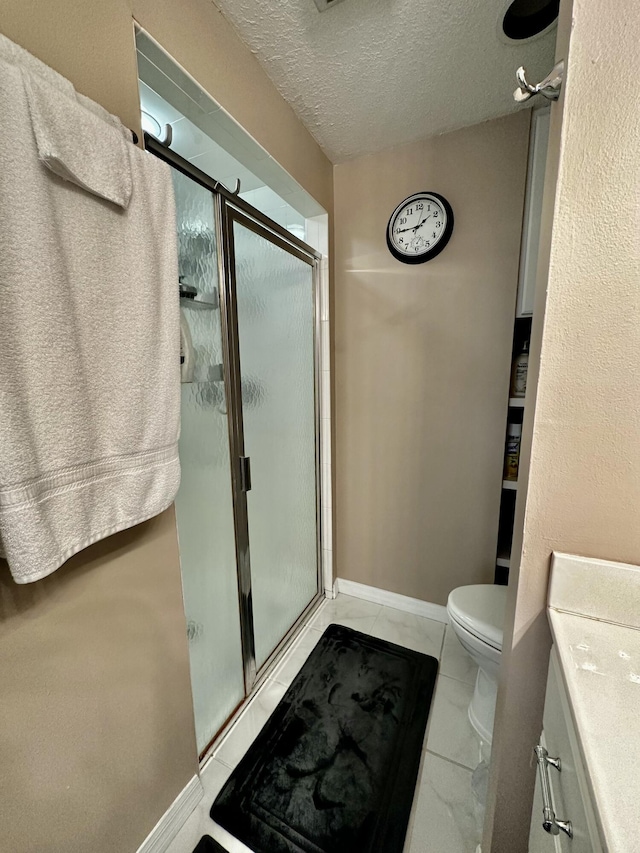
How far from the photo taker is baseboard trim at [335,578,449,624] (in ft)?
5.90

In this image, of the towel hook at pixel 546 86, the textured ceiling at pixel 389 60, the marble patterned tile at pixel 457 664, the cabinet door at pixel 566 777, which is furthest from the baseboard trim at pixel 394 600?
the textured ceiling at pixel 389 60

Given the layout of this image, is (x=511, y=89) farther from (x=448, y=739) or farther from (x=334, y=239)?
(x=448, y=739)

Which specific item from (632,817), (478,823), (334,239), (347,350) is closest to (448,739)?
(478,823)

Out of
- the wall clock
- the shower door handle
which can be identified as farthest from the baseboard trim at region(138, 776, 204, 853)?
the wall clock

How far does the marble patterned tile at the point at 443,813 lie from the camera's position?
941mm

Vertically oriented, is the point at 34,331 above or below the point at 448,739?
above

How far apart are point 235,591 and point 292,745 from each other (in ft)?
1.82

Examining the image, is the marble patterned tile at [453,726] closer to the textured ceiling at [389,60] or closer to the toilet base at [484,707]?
the toilet base at [484,707]

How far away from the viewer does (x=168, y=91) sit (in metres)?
0.94

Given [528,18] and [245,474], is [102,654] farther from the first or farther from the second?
[528,18]

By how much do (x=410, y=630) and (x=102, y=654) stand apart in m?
1.48

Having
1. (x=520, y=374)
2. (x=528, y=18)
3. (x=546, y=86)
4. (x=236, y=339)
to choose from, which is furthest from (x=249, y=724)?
(x=528, y=18)

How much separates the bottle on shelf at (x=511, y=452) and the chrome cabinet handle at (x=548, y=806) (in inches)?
46.1

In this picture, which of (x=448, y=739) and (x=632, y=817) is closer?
(x=632, y=817)
